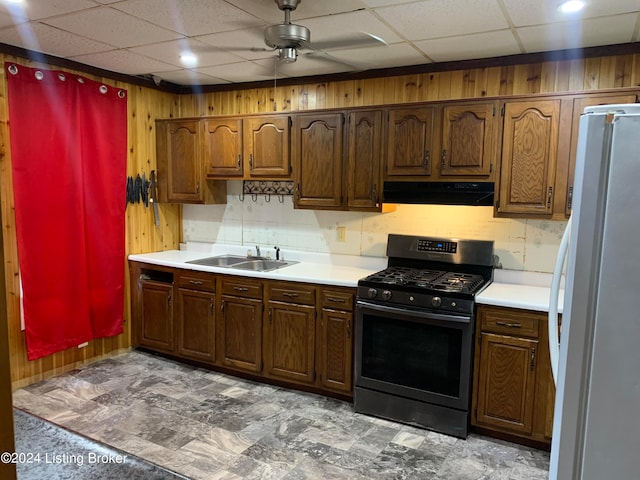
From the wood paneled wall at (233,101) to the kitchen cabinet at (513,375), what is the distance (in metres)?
1.64

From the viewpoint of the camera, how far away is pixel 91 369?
4.02 m

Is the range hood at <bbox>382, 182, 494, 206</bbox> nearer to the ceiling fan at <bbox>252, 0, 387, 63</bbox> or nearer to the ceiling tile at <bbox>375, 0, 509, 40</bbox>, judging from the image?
the ceiling tile at <bbox>375, 0, 509, 40</bbox>

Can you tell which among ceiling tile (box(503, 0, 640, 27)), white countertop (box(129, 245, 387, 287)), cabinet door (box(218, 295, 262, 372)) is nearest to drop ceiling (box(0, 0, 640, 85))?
ceiling tile (box(503, 0, 640, 27))

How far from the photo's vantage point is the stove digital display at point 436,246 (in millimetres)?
3543

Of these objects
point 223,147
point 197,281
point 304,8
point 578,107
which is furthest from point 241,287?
point 578,107

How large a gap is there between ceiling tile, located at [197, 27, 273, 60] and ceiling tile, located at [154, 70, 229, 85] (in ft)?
2.93

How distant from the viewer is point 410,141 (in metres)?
3.38

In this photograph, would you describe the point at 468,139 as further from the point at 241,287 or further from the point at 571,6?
the point at 241,287

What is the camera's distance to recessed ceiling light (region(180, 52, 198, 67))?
137 inches

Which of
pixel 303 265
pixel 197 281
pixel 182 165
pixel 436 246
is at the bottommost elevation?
pixel 197 281

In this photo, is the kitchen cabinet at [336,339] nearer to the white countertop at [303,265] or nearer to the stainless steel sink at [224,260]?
the white countertop at [303,265]

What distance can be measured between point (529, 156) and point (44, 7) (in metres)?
3.01

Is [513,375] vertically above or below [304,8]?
below

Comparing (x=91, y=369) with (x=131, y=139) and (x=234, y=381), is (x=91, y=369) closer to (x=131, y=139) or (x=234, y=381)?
(x=234, y=381)
